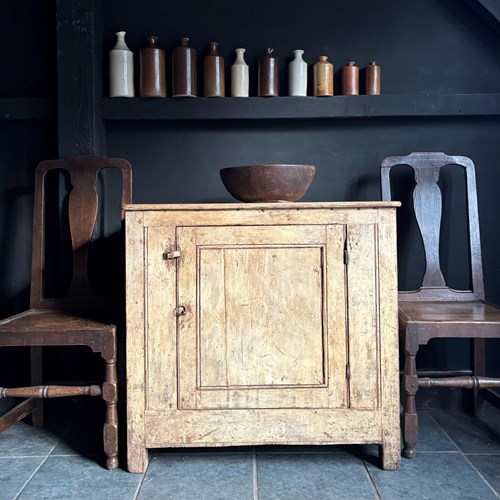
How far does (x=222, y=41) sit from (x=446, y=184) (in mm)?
1178

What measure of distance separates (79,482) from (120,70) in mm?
1606

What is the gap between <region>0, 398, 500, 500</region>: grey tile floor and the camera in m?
1.68

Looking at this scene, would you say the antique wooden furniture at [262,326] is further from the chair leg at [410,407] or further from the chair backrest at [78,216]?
the chair backrest at [78,216]

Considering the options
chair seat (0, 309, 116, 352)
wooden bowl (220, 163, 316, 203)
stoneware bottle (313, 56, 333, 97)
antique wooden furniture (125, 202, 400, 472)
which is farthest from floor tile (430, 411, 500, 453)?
stoneware bottle (313, 56, 333, 97)

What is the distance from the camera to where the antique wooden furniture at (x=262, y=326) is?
179 cm

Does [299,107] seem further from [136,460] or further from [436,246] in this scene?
[136,460]

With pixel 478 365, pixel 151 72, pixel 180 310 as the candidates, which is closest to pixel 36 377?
pixel 180 310

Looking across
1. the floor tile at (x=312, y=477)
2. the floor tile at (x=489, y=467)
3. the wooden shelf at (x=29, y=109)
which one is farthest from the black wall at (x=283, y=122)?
the floor tile at (x=312, y=477)

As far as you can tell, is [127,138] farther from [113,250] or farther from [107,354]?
[107,354]

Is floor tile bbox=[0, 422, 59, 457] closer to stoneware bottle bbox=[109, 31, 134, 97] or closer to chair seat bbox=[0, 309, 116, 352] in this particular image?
chair seat bbox=[0, 309, 116, 352]

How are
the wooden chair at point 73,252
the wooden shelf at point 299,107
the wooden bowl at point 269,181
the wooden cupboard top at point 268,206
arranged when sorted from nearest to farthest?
the wooden cupboard top at point 268,206, the wooden bowl at point 269,181, the wooden chair at point 73,252, the wooden shelf at point 299,107

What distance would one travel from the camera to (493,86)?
246 cm

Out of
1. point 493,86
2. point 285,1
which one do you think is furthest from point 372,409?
point 285,1

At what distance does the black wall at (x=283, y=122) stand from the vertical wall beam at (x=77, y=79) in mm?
128
